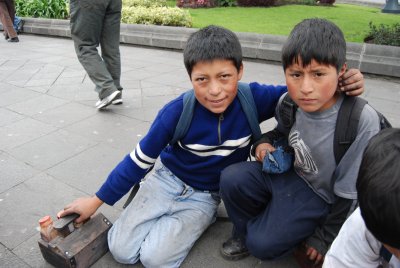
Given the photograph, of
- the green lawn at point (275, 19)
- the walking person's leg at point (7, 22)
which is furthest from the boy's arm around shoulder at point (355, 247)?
the walking person's leg at point (7, 22)

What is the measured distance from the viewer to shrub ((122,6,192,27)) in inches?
287

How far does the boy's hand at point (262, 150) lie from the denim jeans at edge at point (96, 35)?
224 centimetres

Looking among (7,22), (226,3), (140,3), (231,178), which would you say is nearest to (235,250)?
(231,178)

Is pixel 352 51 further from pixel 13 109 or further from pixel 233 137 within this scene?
pixel 13 109

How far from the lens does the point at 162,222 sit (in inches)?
73.7

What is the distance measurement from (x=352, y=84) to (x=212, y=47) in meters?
0.64

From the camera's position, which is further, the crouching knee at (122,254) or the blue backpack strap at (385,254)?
the crouching knee at (122,254)

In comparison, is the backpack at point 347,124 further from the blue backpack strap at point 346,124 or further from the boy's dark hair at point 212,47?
the boy's dark hair at point 212,47

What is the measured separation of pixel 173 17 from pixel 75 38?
3.97 m

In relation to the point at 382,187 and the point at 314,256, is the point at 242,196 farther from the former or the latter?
the point at 382,187

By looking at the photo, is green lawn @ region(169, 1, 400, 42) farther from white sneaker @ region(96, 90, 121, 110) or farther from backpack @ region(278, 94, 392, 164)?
backpack @ region(278, 94, 392, 164)

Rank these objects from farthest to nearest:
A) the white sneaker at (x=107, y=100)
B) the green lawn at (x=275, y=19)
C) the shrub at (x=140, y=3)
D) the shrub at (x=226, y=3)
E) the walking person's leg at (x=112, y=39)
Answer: the shrub at (x=226, y=3) → the shrub at (x=140, y=3) → the green lawn at (x=275, y=19) → the walking person's leg at (x=112, y=39) → the white sneaker at (x=107, y=100)

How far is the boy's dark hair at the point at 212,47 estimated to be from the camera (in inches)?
66.2

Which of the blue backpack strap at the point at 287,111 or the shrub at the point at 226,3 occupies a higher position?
the shrub at the point at 226,3
